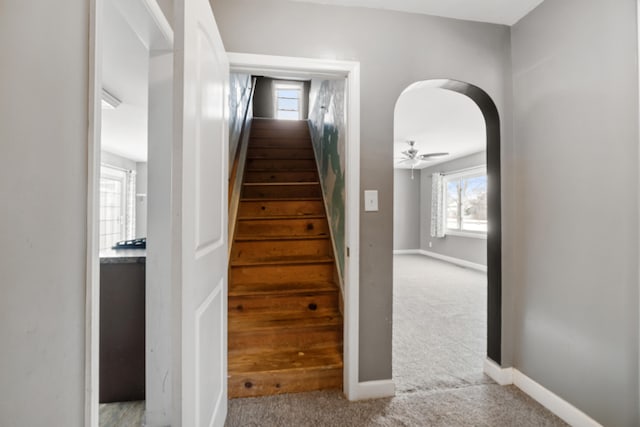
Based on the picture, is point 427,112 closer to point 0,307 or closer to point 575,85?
point 575,85

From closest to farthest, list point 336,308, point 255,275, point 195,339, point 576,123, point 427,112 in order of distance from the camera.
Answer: point 195,339 < point 576,123 < point 336,308 < point 255,275 < point 427,112

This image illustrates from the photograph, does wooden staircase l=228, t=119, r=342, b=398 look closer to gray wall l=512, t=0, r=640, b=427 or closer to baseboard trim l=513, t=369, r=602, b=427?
baseboard trim l=513, t=369, r=602, b=427

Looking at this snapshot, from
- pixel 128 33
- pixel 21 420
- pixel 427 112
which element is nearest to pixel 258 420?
pixel 21 420

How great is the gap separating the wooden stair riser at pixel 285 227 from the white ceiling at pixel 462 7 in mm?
1712

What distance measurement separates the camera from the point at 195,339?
1.08m

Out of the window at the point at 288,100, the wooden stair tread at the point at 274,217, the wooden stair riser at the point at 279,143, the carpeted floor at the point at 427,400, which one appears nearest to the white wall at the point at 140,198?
the window at the point at 288,100

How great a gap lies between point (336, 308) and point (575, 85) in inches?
76.2

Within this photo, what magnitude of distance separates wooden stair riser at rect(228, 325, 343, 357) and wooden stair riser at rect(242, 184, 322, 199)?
1.52m

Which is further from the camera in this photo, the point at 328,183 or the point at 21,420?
the point at 328,183

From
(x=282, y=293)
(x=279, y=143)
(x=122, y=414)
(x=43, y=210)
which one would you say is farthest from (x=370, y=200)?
(x=279, y=143)

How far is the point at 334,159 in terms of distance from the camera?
262cm

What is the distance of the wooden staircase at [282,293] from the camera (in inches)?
75.2

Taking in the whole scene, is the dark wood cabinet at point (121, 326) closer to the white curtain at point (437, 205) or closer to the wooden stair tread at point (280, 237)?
the wooden stair tread at point (280, 237)

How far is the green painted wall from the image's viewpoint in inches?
89.9
